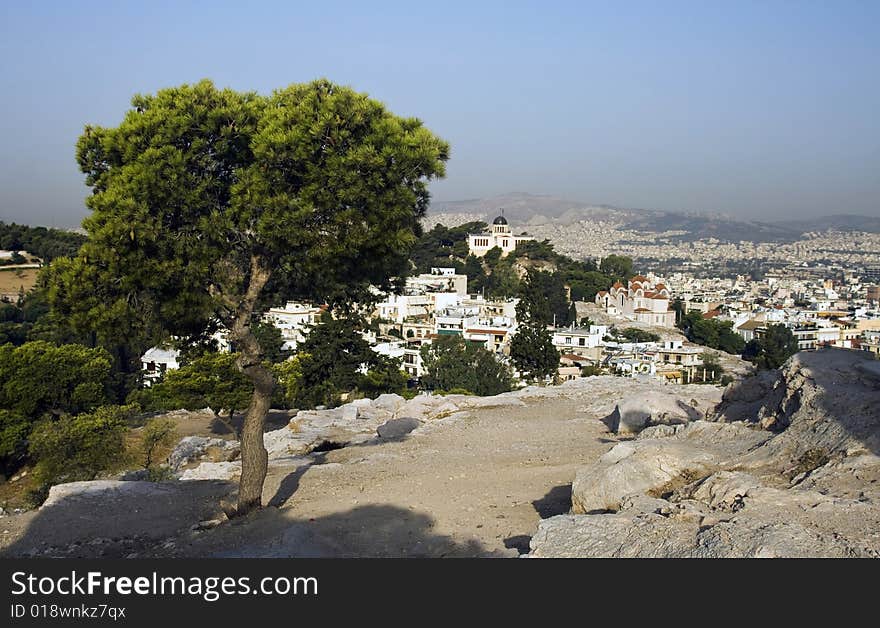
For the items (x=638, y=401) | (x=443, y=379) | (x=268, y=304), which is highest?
(x=268, y=304)

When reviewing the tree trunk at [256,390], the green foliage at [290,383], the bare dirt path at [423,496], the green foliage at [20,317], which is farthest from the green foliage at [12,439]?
the green foliage at [20,317]

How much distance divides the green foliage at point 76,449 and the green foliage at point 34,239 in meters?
65.5

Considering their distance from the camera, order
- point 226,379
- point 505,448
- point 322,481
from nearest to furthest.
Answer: point 322,481, point 505,448, point 226,379

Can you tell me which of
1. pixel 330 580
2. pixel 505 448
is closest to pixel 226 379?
pixel 505 448

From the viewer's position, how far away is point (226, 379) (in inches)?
950

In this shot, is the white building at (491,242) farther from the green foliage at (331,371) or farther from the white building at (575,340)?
the green foliage at (331,371)

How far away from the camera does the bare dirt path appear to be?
8203 millimetres

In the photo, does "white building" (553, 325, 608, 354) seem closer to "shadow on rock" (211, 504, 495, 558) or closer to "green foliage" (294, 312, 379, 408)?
"green foliage" (294, 312, 379, 408)

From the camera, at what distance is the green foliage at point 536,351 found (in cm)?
3456

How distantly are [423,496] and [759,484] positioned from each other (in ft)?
13.9

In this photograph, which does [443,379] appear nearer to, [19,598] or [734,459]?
[734,459]

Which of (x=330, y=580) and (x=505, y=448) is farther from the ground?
(x=330, y=580)

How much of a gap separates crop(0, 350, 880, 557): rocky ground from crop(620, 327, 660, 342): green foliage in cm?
6036

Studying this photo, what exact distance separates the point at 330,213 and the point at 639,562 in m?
5.44
